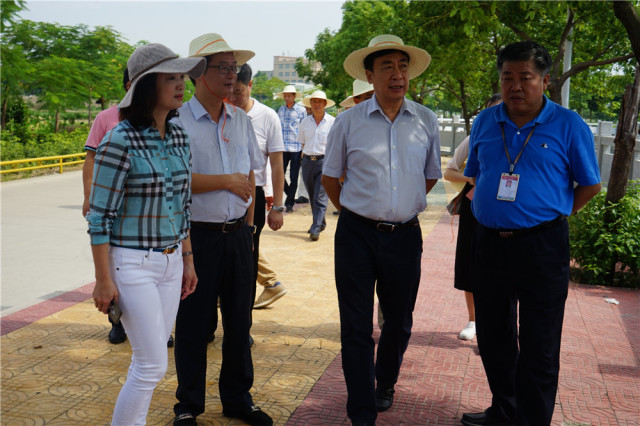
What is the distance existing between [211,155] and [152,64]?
0.83 meters

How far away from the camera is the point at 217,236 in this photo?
390cm

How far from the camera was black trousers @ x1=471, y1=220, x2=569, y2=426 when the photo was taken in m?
3.62

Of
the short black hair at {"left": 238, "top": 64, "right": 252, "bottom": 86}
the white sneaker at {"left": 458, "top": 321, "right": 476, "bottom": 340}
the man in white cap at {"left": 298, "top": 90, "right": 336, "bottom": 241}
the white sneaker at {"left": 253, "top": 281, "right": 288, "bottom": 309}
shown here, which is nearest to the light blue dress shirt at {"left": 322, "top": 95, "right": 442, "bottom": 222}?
the short black hair at {"left": 238, "top": 64, "right": 252, "bottom": 86}

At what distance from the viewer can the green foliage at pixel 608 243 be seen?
25.3ft

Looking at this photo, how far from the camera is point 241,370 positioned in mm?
4059

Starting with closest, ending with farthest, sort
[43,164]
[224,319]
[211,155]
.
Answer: [211,155]
[224,319]
[43,164]

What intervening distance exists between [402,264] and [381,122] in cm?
83

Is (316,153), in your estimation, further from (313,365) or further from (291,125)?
(313,365)

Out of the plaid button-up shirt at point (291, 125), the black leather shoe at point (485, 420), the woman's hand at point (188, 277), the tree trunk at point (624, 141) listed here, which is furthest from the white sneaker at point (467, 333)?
the plaid button-up shirt at point (291, 125)

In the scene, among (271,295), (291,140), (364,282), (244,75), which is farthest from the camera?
(291,140)

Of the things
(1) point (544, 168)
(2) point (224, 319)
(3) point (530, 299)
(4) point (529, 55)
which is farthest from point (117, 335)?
(4) point (529, 55)

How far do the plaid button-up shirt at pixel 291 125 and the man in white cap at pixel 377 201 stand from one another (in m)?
9.70

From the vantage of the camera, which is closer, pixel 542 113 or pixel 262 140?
pixel 542 113

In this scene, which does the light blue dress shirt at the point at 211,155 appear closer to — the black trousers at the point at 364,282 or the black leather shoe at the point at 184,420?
the black trousers at the point at 364,282
